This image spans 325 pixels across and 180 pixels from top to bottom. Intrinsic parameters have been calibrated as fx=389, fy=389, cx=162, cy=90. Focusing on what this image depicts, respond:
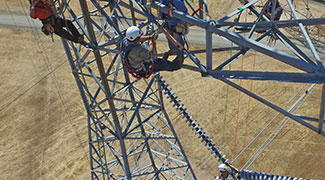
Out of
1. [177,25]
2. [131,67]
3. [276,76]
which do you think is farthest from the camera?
[177,25]

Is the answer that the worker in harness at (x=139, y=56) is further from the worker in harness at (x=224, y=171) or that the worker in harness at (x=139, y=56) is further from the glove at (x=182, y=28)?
the worker in harness at (x=224, y=171)

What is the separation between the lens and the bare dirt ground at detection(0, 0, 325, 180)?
28.7 meters

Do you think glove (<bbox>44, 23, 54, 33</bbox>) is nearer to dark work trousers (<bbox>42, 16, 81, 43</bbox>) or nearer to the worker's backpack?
dark work trousers (<bbox>42, 16, 81, 43</bbox>)

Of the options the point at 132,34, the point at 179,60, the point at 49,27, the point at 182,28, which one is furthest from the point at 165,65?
the point at 49,27

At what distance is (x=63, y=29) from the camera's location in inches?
608

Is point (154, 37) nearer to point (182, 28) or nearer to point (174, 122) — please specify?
point (182, 28)

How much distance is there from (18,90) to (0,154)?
703 centimetres

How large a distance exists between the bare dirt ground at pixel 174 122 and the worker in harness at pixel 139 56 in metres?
14.3

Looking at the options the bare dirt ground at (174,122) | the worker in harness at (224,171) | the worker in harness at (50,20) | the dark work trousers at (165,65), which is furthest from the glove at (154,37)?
the bare dirt ground at (174,122)

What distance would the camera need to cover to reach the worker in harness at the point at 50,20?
47.5 ft

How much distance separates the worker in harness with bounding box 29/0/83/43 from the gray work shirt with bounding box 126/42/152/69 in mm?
2539

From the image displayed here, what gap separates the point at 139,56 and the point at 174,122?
1716 centimetres

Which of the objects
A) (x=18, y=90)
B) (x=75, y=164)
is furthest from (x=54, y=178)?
(x=18, y=90)

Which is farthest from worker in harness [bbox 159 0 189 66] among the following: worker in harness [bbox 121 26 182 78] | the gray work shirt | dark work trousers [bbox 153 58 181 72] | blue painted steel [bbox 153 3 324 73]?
blue painted steel [bbox 153 3 324 73]
